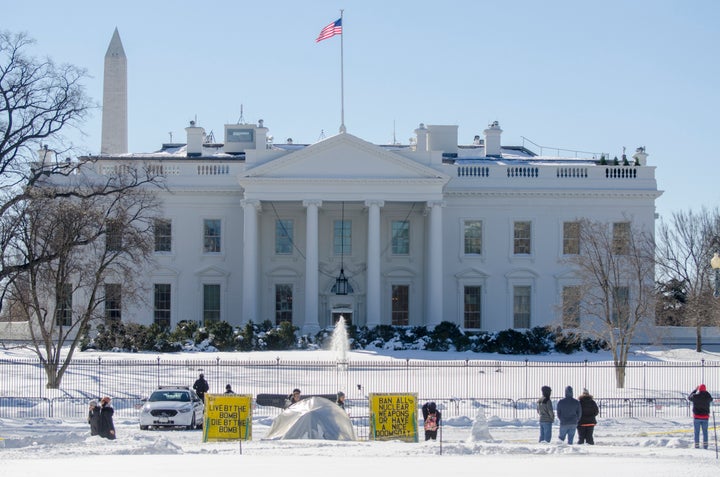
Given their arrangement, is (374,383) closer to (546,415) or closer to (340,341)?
(546,415)

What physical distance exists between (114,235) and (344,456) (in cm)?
2166

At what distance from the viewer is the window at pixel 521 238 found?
5962 cm

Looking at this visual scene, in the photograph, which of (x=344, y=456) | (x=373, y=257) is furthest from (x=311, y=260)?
(x=344, y=456)

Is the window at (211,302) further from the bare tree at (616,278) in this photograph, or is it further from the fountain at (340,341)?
the bare tree at (616,278)

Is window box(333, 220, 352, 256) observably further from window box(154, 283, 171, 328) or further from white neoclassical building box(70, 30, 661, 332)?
window box(154, 283, 171, 328)

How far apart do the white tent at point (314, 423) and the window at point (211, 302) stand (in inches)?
1379

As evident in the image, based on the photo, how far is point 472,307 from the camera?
59.7 metres

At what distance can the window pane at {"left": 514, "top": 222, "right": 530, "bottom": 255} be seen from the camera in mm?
59625

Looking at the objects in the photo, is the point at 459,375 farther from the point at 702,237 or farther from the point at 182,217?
the point at 702,237

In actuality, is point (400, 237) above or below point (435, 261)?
above

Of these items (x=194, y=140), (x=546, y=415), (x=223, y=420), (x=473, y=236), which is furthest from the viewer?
(x=194, y=140)

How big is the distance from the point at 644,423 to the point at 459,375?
10885 millimetres

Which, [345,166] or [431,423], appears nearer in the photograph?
[431,423]

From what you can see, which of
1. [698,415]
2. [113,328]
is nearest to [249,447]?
[698,415]
